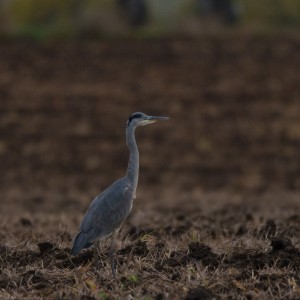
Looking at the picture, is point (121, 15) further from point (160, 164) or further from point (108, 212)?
point (108, 212)

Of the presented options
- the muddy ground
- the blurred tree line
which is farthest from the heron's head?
the blurred tree line

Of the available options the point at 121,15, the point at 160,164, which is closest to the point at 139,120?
the point at 160,164

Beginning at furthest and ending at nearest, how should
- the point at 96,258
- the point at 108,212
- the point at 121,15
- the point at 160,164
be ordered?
the point at 121,15 < the point at 160,164 < the point at 108,212 < the point at 96,258

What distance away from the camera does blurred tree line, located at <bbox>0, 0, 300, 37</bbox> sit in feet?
97.3

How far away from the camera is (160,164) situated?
69.7 ft

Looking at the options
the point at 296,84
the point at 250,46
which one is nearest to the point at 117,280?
the point at 296,84

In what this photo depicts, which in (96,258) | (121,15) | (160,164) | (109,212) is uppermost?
(109,212)

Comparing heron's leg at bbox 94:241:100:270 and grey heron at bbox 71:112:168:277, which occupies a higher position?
grey heron at bbox 71:112:168:277

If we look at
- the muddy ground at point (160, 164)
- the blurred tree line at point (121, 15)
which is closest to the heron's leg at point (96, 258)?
the muddy ground at point (160, 164)

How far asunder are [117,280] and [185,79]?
729 inches

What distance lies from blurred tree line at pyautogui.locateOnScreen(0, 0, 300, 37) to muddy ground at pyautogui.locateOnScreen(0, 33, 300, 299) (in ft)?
5.87

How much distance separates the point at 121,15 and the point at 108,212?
78.7 ft

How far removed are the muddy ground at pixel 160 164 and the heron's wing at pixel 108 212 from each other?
288 mm

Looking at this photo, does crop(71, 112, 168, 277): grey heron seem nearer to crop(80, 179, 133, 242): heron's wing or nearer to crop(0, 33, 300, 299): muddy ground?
crop(80, 179, 133, 242): heron's wing
